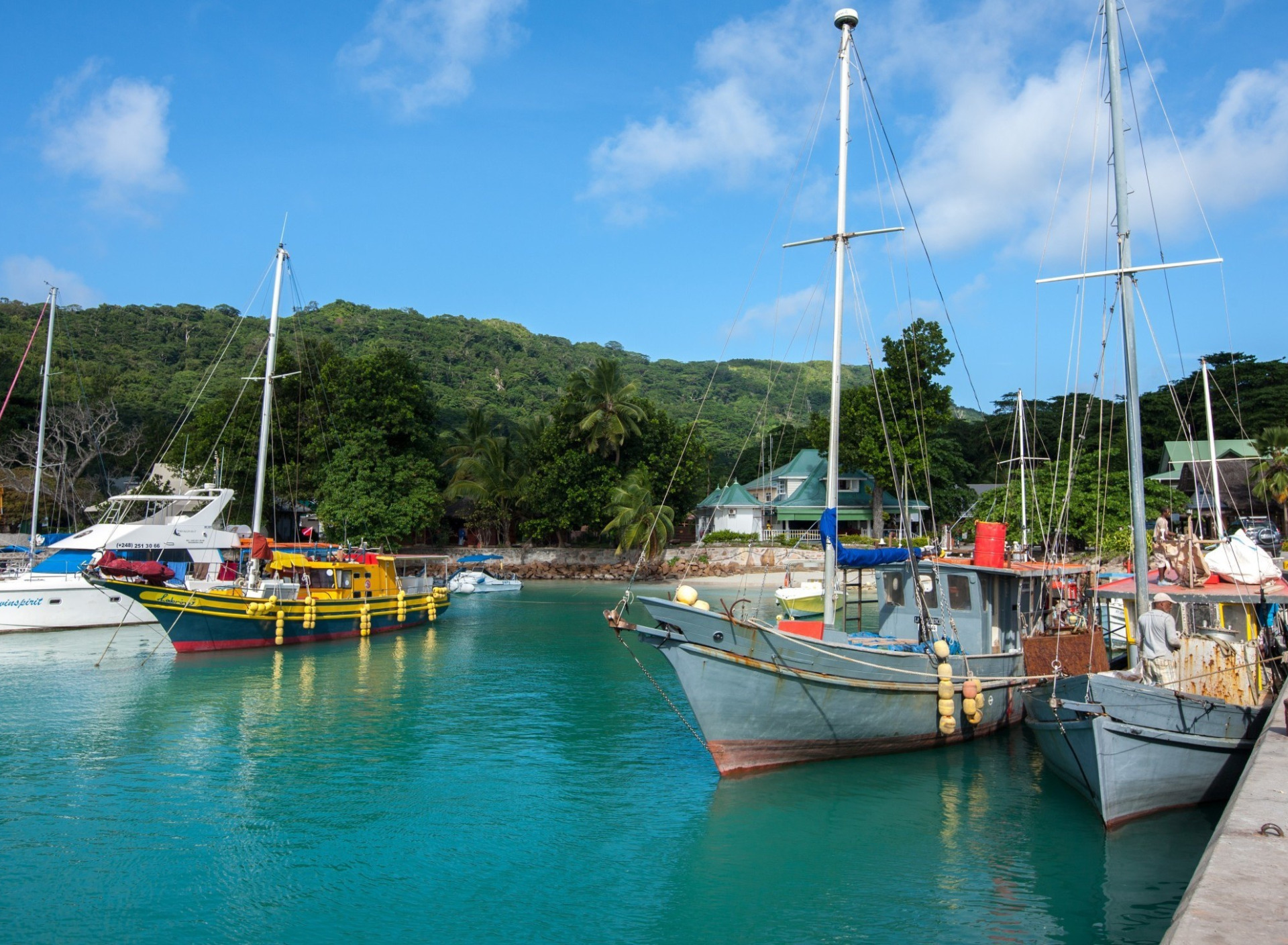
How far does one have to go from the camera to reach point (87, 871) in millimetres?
10523

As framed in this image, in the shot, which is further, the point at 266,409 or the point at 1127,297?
the point at 266,409

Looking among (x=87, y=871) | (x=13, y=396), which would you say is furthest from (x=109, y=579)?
(x=13, y=396)

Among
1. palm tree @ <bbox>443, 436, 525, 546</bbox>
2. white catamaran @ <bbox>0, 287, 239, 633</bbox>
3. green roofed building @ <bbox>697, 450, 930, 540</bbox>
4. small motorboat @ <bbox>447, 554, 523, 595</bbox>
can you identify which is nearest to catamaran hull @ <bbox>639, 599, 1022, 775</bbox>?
white catamaran @ <bbox>0, 287, 239, 633</bbox>

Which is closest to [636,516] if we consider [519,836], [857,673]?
[857,673]

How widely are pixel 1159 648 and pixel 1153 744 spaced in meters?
1.49

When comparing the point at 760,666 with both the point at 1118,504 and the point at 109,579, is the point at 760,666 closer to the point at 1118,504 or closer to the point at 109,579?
the point at 109,579

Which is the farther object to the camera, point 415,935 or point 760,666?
point 760,666

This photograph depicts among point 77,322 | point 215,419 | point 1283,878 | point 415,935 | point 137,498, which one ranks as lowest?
point 415,935

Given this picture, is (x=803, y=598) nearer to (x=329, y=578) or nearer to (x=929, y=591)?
(x=329, y=578)

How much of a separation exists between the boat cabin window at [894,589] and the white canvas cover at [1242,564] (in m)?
5.41

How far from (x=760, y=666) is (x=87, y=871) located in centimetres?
891

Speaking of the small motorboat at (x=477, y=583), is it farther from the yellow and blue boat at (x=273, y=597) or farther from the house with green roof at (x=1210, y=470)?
the house with green roof at (x=1210, y=470)

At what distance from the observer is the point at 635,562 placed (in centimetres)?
5409

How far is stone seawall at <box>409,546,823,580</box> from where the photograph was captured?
5341 cm
